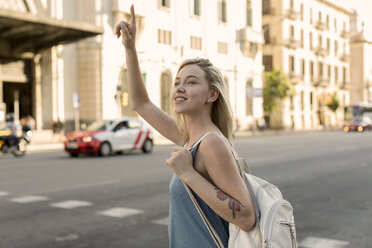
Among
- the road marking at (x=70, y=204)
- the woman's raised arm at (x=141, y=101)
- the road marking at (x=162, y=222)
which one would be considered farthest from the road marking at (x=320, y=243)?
the road marking at (x=70, y=204)

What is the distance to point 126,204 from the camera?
7.79m

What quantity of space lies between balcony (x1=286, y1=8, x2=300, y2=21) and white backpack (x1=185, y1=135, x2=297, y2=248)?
188ft

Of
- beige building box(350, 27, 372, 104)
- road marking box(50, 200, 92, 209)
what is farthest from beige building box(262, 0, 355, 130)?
road marking box(50, 200, 92, 209)

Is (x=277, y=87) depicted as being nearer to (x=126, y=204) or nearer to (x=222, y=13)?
(x=222, y=13)

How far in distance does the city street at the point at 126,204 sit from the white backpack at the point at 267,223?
361 cm

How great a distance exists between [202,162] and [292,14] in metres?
58.1

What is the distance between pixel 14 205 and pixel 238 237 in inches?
258

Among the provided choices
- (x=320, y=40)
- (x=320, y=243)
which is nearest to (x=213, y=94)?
(x=320, y=243)

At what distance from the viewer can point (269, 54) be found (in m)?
58.3

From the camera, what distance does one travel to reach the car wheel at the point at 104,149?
57.1ft

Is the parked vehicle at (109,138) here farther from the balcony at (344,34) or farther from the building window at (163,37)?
the balcony at (344,34)

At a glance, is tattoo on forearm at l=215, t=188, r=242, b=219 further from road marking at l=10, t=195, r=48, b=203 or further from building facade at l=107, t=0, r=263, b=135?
building facade at l=107, t=0, r=263, b=135

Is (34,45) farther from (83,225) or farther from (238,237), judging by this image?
(238,237)

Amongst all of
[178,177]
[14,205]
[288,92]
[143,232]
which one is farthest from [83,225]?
[288,92]
